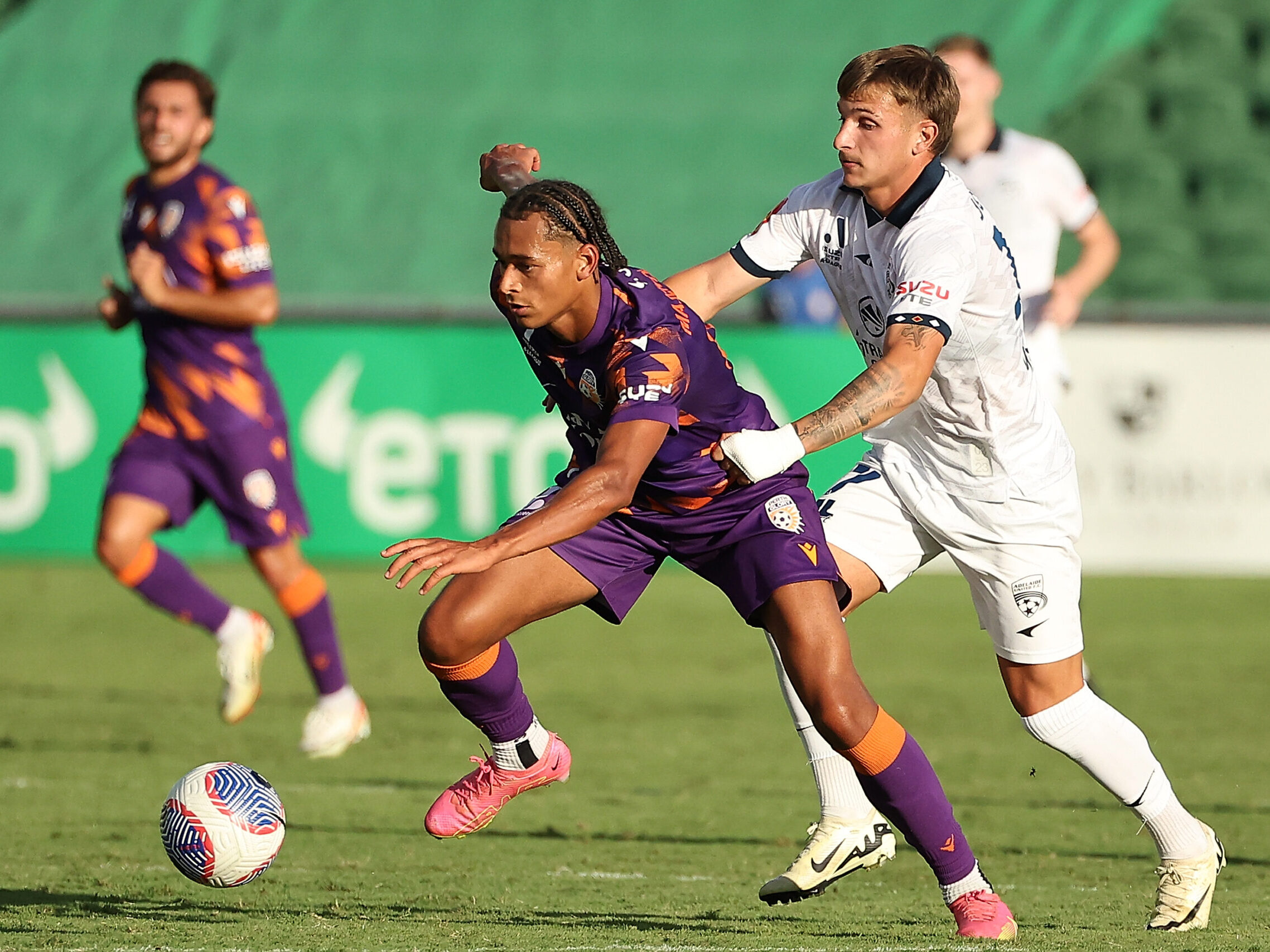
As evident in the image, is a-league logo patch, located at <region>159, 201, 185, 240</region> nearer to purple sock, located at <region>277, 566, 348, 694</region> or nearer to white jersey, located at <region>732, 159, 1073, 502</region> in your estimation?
purple sock, located at <region>277, 566, 348, 694</region>

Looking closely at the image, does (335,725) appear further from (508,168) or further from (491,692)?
(508,168)

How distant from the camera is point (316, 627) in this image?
7.92 meters

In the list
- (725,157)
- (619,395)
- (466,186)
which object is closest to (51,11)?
(466,186)

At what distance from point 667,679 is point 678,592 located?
3.57 metres

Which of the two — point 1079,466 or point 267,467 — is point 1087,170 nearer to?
point 1079,466

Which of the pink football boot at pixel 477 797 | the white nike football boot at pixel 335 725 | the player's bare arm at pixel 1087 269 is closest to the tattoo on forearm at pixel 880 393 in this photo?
the pink football boot at pixel 477 797

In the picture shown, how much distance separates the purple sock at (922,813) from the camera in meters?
4.65

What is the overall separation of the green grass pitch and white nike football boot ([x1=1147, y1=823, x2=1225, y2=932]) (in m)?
0.09

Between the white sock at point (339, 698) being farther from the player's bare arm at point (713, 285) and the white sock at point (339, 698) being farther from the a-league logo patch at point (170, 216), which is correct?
the player's bare arm at point (713, 285)

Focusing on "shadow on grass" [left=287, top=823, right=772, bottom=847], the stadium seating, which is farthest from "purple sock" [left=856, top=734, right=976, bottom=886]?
the stadium seating

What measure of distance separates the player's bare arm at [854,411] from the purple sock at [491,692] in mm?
894

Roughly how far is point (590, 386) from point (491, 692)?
34.8 inches

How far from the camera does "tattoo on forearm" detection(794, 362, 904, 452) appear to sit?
4426mm

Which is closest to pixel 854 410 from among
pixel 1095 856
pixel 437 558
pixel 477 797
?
pixel 437 558
